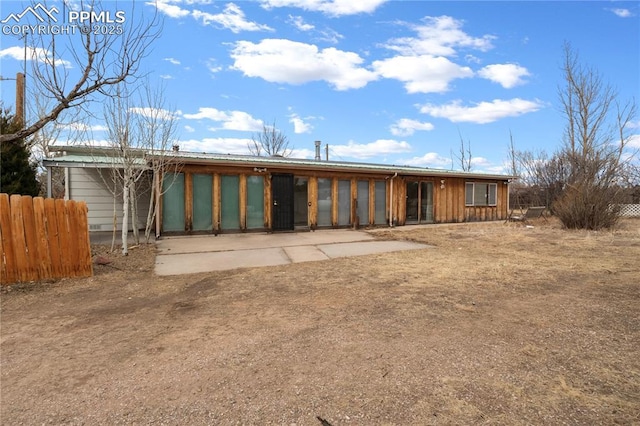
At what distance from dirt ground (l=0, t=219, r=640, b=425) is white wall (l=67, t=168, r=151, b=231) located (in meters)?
6.75

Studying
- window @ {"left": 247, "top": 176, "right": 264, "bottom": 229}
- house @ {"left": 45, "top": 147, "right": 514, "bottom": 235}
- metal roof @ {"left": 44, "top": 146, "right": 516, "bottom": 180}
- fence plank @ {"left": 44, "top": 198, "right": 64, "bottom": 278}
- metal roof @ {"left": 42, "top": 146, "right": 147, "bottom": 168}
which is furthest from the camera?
window @ {"left": 247, "top": 176, "right": 264, "bottom": 229}

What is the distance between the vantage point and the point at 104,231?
37.9ft

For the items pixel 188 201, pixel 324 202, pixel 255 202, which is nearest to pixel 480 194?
pixel 324 202

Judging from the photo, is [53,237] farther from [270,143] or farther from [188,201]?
[270,143]

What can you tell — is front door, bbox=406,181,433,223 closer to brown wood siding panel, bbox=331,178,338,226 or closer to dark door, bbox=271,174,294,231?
brown wood siding panel, bbox=331,178,338,226

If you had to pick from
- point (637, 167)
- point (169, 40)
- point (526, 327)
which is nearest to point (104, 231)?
point (169, 40)

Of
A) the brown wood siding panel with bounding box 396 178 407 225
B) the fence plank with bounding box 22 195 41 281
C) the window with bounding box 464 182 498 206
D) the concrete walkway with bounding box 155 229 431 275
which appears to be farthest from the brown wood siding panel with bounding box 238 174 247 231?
the window with bounding box 464 182 498 206

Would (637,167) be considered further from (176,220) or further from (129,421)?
(129,421)

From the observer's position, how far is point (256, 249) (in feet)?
27.1

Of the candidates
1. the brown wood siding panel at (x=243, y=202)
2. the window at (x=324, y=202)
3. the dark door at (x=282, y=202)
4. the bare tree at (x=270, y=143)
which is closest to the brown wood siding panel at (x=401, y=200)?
the window at (x=324, y=202)

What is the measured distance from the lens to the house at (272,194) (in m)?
10.1

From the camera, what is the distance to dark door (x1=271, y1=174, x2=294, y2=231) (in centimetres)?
1123

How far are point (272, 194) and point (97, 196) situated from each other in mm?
5929

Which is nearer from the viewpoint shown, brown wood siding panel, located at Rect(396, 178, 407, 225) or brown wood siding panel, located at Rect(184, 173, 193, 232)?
brown wood siding panel, located at Rect(184, 173, 193, 232)
